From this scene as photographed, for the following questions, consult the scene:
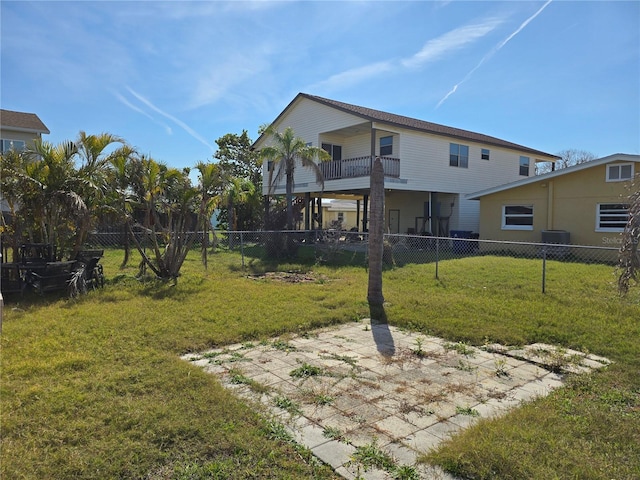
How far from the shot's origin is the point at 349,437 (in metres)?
3.31

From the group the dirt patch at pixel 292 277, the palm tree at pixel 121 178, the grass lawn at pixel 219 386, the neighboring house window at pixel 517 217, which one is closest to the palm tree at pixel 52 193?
the palm tree at pixel 121 178

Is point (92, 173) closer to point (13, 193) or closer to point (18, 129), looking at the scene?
point (13, 193)

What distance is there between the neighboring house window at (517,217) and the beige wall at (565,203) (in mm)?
176

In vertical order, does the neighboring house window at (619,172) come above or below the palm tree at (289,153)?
below

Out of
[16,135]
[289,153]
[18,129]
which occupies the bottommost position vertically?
[289,153]

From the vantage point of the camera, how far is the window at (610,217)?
608 inches

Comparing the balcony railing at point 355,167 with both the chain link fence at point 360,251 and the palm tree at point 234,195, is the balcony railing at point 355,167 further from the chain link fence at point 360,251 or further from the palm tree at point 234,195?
the palm tree at point 234,195

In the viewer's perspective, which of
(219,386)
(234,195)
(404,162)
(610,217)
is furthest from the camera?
(404,162)

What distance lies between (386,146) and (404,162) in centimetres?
196

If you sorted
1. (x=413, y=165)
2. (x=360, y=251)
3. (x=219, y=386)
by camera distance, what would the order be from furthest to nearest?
(x=413, y=165)
(x=360, y=251)
(x=219, y=386)

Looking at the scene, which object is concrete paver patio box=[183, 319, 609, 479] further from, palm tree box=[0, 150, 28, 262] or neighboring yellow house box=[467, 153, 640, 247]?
neighboring yellow house box=[467, 153, 640, 247]

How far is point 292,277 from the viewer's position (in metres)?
11.6

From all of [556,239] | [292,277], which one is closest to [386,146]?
[556,239]

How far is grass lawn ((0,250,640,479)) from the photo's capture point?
290 centimetres
